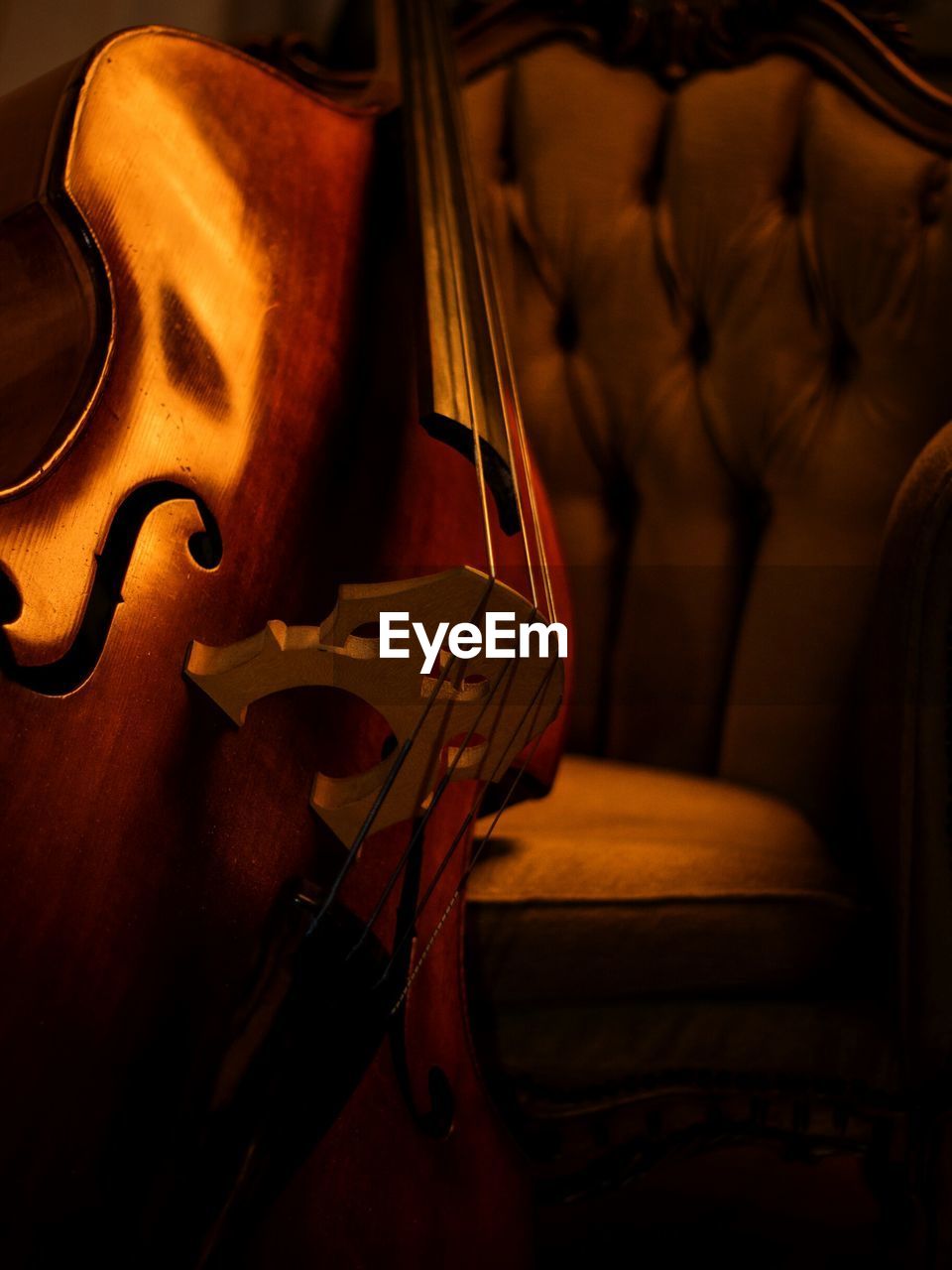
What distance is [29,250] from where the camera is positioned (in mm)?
424

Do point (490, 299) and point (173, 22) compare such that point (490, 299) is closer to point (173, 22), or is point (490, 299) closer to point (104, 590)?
point (104, 590)

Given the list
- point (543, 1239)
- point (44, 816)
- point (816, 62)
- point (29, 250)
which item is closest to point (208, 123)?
point (29, 250)

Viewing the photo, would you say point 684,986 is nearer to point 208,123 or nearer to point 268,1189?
point 268,1189

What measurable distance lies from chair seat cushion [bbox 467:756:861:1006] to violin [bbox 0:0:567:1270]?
0.09 meters

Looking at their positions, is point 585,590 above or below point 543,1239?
above

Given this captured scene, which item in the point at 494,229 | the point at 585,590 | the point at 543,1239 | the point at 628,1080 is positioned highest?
the point at 494,229

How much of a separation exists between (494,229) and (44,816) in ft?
2.59

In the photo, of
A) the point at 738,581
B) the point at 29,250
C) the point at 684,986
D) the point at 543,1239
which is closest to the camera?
the point at 29,250

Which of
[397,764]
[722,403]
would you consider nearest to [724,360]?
[722,403]

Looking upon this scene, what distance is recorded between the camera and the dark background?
87cm

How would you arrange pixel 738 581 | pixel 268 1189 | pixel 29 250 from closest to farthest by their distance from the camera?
pixel 268 1189 < pixel 29 250 < pixel 738 581

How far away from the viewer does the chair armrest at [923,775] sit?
1.61ft

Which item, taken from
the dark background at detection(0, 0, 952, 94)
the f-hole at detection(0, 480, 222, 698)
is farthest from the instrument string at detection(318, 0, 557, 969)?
the dark background at detection(0, 0, 952, 94)

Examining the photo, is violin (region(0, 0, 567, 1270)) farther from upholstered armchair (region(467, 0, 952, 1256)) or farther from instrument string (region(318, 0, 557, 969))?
upholstered armchair (region(467, 0, 952, 1256))
